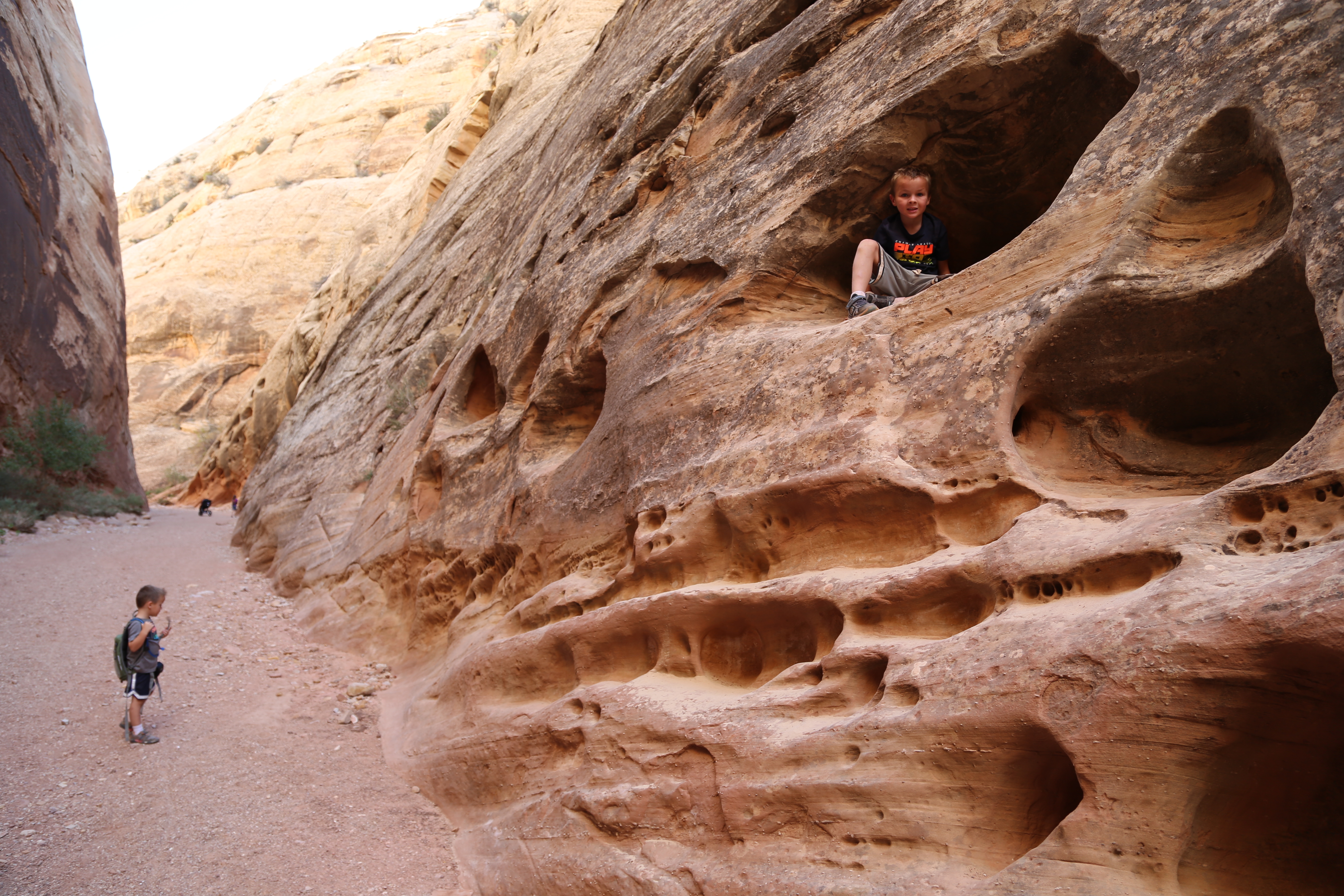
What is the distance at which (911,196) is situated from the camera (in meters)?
4.88

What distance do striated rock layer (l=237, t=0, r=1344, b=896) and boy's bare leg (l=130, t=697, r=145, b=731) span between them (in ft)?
5.26

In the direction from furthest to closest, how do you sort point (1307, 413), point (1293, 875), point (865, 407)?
point (865, 407)
point (1307, 413)
point (1293, 875)

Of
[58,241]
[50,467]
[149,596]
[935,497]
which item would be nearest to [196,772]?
[149,596]

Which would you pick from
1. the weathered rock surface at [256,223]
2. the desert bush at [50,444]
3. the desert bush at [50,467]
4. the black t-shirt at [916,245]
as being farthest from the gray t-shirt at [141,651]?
the weathered rock surface at [256,223]

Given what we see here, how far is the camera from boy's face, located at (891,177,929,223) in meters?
4.88

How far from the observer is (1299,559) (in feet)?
8.14

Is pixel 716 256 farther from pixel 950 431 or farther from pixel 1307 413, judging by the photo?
pixel 1307 413

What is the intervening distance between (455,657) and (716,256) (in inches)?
139

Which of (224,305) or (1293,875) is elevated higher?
(224,305)

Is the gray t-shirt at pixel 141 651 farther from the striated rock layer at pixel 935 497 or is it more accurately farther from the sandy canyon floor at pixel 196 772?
the striated rock layer at pixel 935 497

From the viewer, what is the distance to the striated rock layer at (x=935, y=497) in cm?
260

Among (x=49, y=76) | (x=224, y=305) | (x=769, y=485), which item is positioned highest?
(x=224, y=305)

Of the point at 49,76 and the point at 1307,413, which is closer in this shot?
the point at 1307,413

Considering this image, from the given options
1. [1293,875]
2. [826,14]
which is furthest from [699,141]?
[1293,875]
